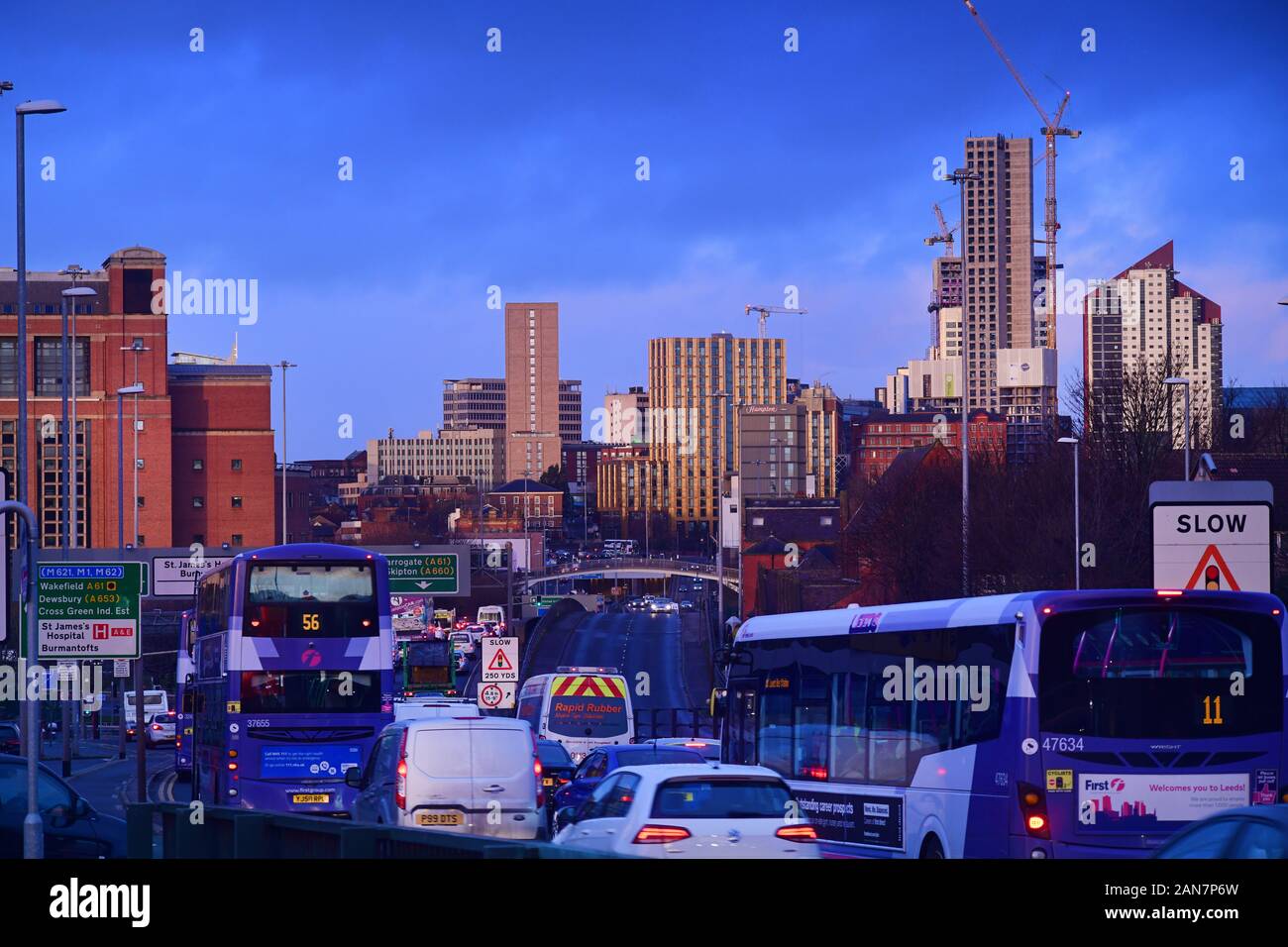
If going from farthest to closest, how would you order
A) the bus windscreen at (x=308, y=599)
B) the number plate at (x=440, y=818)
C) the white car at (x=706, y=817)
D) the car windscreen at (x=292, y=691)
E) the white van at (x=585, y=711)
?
the white van at (x=585, y=711) < the car windscreen at (x=292, y=691) < the bus windscreen at (x=308, y=599) < the number plate at (x=440, y=818) < the white car at (x=706, y=817)

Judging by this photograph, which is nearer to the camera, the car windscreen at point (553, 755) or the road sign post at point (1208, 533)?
the road sign post at point (1208, 533)

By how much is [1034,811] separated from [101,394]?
103888 mm

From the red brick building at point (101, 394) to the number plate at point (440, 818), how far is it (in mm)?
91522

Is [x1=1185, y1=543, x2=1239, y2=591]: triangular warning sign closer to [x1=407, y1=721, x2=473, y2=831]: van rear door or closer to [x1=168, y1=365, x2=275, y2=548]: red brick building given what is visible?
[x1=407, y1=721, x2=473, y2=831]: van rear door

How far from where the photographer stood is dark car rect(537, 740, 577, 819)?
1089 inches

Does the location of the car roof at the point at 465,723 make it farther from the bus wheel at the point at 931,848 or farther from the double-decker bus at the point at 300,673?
the double-decker bus at the point at 300,673

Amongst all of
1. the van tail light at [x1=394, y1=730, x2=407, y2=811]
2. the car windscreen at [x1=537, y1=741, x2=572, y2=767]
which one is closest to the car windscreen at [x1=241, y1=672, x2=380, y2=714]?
the car windscreen at [x1=537, y1=741, x2=572, y2=767]

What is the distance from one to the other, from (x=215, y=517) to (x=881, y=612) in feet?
343

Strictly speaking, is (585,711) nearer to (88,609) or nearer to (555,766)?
(555,766)

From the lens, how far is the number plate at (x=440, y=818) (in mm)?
18750

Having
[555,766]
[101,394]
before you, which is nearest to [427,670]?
[555,766]

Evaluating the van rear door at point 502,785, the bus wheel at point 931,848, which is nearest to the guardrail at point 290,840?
the van rear door at point 502,785

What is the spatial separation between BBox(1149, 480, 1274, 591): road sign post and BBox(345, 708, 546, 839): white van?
6571mm
